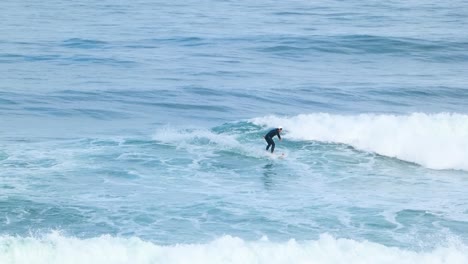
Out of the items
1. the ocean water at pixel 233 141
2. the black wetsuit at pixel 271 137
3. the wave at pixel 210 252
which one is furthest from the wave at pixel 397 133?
the wave at pixel 210 252

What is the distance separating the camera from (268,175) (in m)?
28.1

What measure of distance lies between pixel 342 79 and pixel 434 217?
2154 centimetres

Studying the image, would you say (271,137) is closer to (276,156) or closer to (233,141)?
(276,156)

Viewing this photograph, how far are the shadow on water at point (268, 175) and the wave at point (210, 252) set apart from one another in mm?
5873

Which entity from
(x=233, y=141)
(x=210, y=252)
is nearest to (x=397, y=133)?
(x=233, y=141)

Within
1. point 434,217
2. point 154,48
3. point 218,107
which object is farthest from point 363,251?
point 154,48

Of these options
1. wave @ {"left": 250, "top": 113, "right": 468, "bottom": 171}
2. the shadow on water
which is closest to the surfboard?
the shadow on water

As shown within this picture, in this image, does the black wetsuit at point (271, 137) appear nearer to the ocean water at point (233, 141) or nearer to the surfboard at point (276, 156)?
the surfboard at point (276, 156)

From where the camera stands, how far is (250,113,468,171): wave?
30891mm

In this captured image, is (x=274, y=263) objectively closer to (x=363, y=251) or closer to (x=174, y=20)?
(x=363, y=251)

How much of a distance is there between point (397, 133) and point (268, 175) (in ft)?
23.7

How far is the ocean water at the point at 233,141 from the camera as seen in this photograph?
860 inches

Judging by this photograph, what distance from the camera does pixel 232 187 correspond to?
2652 centimetres

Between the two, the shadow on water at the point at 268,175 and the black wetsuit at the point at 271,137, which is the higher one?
the black wetsuit at the point at 271,137
